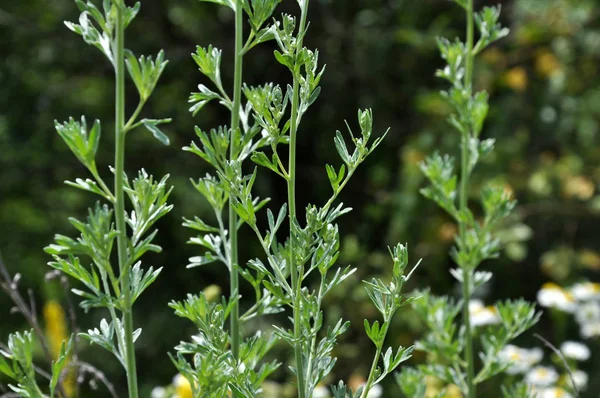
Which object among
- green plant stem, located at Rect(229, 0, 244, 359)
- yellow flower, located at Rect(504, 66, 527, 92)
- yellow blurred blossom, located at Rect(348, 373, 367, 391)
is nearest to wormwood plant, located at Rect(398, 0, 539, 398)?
green plant stem, located at Rect(229, 0, 244, 359)

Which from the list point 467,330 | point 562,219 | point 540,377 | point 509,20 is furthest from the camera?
point 509,20

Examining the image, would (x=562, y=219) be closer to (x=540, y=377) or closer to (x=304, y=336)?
(x=540, y=377)

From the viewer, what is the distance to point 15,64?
2.73m

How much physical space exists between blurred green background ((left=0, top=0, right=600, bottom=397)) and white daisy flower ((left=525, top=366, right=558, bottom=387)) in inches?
24.3

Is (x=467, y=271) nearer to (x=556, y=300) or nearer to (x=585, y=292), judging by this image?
(x=556, y=300)

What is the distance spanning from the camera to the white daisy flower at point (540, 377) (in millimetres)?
1760

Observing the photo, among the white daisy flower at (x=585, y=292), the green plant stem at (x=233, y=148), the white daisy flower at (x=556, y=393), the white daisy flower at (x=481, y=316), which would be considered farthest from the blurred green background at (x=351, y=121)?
the green plant stem at (x=233, y=148)

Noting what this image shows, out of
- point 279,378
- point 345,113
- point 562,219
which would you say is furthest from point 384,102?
point 279,378

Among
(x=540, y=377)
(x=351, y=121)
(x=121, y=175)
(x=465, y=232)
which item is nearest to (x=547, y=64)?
(x=351, y=121)

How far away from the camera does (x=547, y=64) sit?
8.66ft

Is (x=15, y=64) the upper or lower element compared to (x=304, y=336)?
lower

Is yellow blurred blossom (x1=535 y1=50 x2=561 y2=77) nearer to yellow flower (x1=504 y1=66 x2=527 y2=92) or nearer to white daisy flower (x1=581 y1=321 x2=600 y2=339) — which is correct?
yellow flower (x1=504 y1=66 x2=527 y2=92)

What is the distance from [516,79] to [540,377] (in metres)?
1.13

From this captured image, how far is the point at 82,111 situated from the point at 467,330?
2081 millimetres
